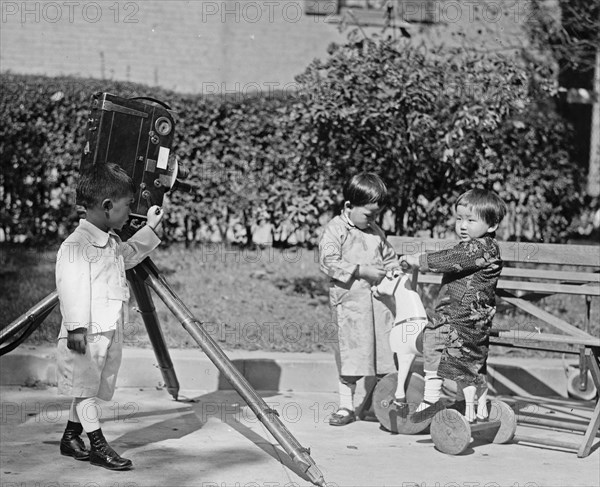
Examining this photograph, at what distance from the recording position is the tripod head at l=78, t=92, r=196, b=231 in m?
4.84

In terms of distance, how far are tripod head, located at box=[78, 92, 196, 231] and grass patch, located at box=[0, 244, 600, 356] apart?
6.92 ft

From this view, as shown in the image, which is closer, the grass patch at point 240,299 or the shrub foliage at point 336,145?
the grass patch at point 240,299

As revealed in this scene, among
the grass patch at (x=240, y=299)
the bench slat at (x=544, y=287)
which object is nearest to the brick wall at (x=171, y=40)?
the grass patch at (x=240, y=299)

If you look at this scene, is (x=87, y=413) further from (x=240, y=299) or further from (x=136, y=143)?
(x=240, y=299)

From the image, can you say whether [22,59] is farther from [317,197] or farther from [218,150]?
[317,197]

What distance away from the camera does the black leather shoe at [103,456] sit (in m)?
4.58

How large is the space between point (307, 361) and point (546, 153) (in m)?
3.90

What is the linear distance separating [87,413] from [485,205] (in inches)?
92.1

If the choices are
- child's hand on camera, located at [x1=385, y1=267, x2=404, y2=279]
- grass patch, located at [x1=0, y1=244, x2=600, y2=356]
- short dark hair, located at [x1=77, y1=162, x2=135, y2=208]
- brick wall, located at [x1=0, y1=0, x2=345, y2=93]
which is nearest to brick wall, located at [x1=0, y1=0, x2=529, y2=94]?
brick wall, located at [x1=0, y1=0, x2=345, y2=93]

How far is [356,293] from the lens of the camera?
18.8 ft

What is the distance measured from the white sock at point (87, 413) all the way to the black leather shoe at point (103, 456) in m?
0.04

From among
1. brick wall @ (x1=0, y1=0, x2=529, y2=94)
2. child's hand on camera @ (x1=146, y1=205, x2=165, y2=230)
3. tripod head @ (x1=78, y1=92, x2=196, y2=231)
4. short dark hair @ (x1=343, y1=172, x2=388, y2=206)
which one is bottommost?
child's hand on camera @ (x1=146, y1=205, x2=165, y2=230)

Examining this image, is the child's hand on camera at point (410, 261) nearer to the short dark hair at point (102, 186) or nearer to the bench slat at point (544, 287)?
the bench slat at point (544, 287)

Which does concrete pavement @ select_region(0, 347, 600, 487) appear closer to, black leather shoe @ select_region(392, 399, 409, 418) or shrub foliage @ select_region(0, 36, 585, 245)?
black leather shoe @ select_region(392, 399, 409, 418)
